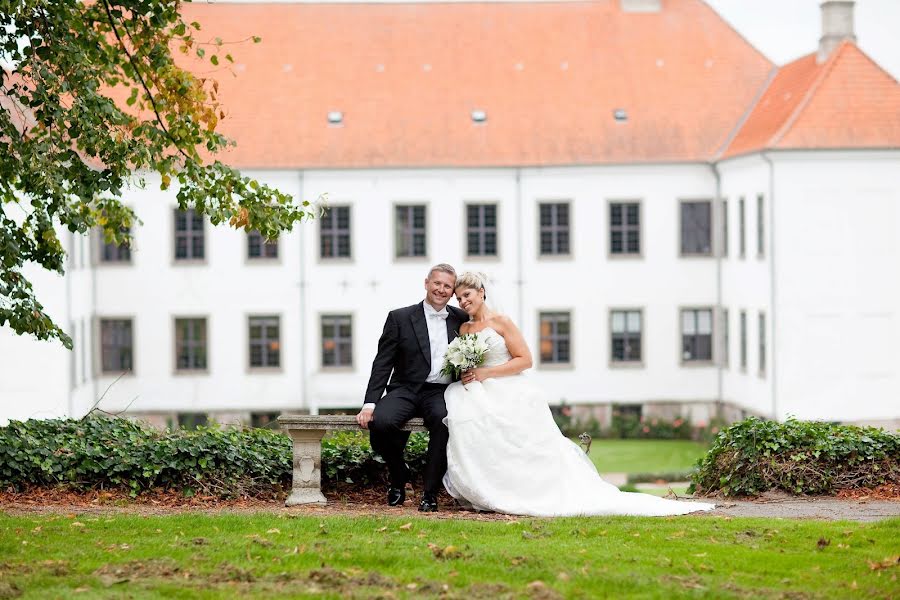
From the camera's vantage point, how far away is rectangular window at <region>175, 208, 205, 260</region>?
36.6 m

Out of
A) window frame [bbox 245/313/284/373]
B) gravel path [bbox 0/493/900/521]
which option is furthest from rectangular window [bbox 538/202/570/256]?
gravel path [bbox 0/493/900/521]

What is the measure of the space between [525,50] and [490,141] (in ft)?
11.7

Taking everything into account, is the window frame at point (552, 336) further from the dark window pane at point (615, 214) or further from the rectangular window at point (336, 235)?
the rectangular window at point (336, 235)

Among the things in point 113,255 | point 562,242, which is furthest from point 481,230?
point 113,255

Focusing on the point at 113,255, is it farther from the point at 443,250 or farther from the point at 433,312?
the point at 433,312

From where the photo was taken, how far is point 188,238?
36656 millimetres

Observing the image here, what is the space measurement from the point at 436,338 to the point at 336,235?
26153mm

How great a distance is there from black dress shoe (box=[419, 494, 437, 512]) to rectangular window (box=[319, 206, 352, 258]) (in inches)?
1053

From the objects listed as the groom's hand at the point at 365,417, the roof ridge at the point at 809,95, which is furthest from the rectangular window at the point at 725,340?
the groom's hand at the point at 365,417

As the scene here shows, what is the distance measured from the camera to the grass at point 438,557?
725 centimetres

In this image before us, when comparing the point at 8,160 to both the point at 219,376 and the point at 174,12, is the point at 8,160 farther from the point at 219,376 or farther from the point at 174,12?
the point at 219,376

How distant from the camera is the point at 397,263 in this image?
3659cm

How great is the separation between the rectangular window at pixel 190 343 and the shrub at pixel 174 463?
83.7 feet

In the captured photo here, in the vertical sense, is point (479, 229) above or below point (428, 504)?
above
